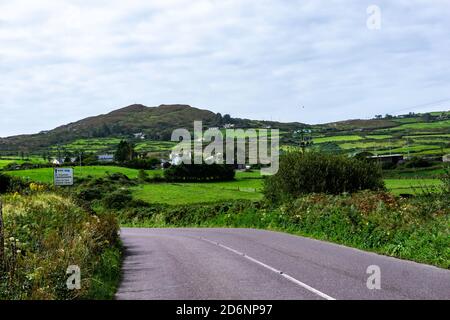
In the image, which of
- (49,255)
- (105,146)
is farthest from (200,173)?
(105,146)

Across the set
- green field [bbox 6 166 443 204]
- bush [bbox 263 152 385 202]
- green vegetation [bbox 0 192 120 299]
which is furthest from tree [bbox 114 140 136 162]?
green vegetation [bbox 0 192 120 299]

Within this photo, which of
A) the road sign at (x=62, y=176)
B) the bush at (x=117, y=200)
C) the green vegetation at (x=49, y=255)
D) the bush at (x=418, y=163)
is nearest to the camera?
the green vegetation at (x=49, y=255)

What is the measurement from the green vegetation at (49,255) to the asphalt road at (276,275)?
0.65m

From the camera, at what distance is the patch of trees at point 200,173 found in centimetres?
9912

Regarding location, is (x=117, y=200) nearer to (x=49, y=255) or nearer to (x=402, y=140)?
(x=49, y=255)

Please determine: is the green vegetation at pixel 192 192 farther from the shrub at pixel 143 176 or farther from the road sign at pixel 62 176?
the road sign at pixel 62 176

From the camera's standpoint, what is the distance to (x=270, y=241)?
22422 millimetres

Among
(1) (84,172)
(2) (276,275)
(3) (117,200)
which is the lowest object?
(3) (117,200)

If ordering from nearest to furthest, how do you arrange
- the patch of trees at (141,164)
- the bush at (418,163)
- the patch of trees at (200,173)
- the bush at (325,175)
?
the bush at (325,175) < the bush at (418,163) < the patch of trees at (200,173) < the patch of trees at (141,164)

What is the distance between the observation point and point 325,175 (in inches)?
1401

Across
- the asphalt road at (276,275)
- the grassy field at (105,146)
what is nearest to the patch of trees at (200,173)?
the grassy field at (105,146)

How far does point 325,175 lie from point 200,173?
64.2 meters

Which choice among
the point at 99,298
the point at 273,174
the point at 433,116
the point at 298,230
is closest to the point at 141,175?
the point at 273,174
